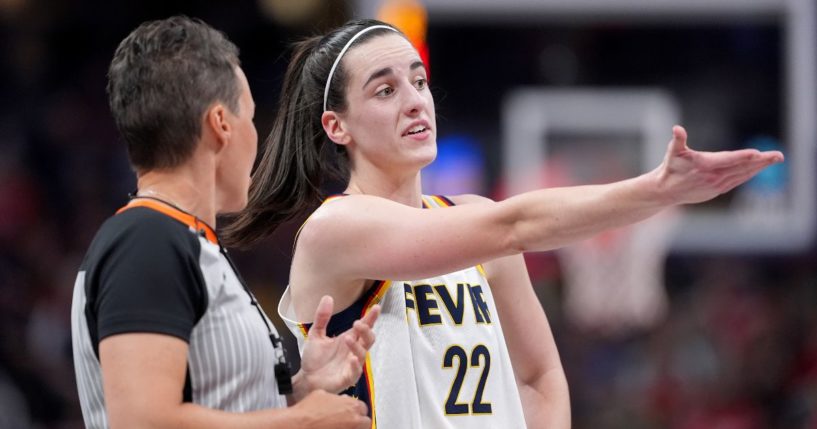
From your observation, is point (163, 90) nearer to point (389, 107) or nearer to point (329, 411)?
point (329, 411)

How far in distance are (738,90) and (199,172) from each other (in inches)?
307

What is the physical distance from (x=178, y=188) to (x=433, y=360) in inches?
42.2

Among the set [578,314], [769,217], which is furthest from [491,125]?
[769,217]

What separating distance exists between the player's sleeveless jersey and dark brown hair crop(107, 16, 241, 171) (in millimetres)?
926

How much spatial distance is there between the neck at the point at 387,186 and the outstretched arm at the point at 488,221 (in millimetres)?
252

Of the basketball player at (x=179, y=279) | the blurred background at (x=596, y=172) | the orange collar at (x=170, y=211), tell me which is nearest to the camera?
the basketball player at (x=179, y=279)

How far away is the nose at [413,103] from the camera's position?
3.42 metres

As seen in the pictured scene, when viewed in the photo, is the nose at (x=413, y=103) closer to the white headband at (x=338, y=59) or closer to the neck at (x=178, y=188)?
the white headband at (x=338, y=59)

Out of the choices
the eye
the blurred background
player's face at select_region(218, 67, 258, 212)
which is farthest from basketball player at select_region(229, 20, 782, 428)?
the blurred background

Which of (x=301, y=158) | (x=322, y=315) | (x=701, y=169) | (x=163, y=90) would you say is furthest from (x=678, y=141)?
(x=301, y=158)

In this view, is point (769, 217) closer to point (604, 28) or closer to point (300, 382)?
point (604, 28)

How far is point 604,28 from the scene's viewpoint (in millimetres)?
9602

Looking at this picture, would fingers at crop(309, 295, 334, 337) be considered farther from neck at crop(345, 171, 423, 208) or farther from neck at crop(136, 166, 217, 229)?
neck at crop(345, 171, 423, 208)

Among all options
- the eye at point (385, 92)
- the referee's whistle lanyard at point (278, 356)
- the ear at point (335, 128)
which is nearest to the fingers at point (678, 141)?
the referee's whistle lanyard at point (278, 356)
